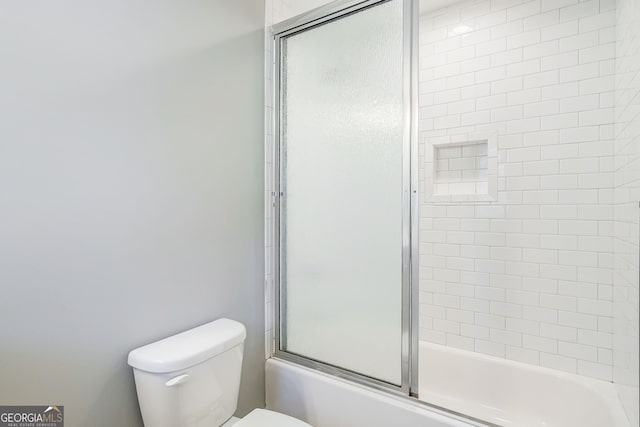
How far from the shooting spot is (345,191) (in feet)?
5.28

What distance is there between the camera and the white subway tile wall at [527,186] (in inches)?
73.7

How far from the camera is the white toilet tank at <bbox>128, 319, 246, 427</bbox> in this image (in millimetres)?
1151

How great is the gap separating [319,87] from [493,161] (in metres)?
1.27

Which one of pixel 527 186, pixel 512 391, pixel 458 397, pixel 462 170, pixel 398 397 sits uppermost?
pixel 462 170

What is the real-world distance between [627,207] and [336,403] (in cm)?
166

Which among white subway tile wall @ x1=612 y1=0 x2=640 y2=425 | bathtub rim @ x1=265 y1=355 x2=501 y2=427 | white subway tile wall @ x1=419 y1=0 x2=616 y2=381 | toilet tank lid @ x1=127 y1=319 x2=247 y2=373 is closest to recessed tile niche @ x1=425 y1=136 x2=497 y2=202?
white subway tile wall @ x1=419 y1=0 x2=616 y2=381

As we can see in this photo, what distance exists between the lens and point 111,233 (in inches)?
46.0

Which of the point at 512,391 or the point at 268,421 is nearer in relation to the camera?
A: the point at 268,421

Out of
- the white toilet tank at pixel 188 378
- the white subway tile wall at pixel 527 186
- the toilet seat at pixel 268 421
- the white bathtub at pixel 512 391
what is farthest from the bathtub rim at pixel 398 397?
the white subway tile wall at pixel 527 186

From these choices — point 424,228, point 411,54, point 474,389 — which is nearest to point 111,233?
point 411,54

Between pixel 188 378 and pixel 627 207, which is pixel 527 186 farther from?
pixel 188 378

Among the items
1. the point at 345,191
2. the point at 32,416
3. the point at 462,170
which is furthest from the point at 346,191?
the point at 32,416

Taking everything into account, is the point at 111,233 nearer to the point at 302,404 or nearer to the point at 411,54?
the point at 302,404

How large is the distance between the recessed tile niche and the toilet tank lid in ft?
5.53
